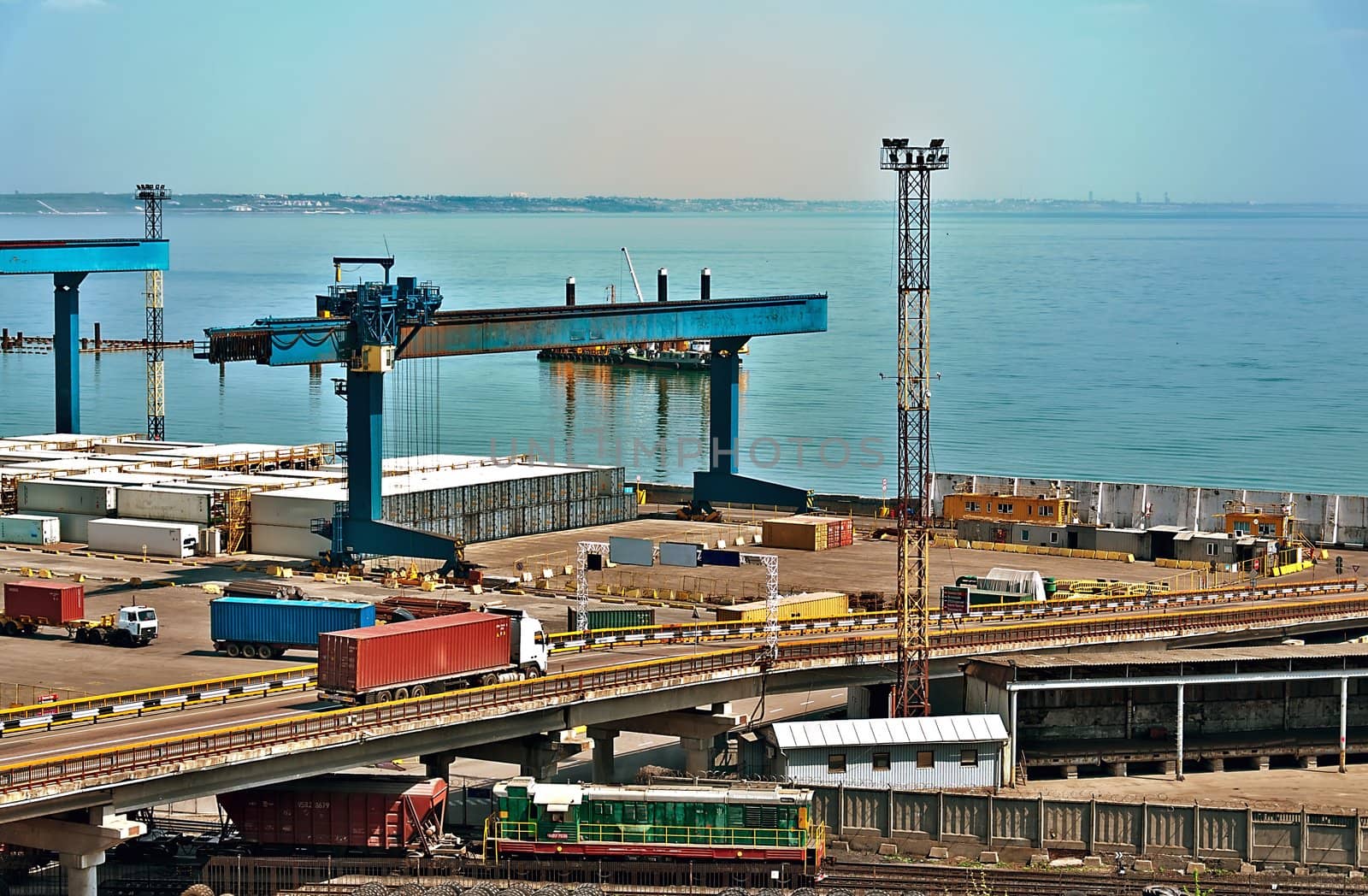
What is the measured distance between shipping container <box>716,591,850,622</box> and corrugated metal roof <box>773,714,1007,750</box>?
9996 mm

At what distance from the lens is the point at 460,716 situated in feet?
167

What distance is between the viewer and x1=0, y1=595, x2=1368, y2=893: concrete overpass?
142ft

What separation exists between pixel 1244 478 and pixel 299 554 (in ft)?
252

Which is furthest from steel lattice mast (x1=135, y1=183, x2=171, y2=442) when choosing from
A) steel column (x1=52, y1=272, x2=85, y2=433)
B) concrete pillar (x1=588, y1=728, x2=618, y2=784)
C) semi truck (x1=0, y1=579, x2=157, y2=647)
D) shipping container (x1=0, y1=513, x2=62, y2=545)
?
concrete pillar (x1=588, y1=728, x2=618, y2=784)

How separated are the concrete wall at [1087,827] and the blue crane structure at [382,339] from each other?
29651 millimetres

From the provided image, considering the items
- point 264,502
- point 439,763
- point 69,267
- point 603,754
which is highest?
point 69,267

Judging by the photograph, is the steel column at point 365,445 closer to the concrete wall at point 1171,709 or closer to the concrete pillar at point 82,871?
the concrete wall at point 1171,709

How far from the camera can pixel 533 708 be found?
173ft

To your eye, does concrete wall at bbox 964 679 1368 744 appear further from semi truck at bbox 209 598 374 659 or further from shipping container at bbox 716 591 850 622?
semi truck at bbox 209 598 374 659

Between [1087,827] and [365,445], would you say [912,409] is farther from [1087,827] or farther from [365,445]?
[365,445]

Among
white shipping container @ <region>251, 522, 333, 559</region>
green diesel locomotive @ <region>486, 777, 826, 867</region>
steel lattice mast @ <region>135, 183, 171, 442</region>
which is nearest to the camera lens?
green diesel locomotive @ <region>486, 777, 826, 867</region>

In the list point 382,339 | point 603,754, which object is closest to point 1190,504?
point 382,339

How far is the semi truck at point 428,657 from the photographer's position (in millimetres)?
50719

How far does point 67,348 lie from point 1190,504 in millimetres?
69931
